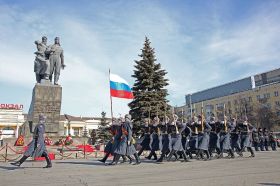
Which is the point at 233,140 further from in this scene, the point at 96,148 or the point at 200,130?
the point at 96,148

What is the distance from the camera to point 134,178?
7.93 metres

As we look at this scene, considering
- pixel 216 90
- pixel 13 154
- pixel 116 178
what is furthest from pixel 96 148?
pixel 216 90

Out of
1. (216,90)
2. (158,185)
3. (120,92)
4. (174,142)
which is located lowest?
(158,185)

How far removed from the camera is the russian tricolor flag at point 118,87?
66.0 ft

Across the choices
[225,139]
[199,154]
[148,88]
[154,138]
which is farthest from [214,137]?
[148,88]

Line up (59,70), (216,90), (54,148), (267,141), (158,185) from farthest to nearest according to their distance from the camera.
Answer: (216,90), (267,141), (59,70), (54,148), (158,185)

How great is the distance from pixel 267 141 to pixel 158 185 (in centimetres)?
1924

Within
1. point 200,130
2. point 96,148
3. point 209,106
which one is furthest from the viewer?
point 209,106

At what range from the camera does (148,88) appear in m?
31.1

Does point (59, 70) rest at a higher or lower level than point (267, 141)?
higher

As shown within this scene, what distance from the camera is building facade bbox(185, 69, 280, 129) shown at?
63.7 metres

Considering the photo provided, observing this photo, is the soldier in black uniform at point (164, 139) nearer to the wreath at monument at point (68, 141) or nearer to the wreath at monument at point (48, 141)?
the wreath at monument at point (68, 141)

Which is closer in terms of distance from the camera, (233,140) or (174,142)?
(174,142)

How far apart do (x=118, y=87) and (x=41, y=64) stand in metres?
4.94
